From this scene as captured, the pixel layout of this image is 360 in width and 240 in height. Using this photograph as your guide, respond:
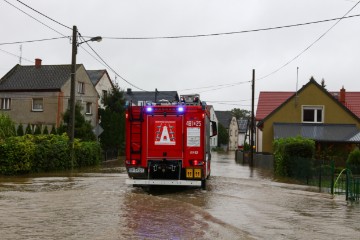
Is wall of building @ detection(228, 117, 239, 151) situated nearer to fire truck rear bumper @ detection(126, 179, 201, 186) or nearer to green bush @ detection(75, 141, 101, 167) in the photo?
green bush @ detection(75, 141, 101, 167)

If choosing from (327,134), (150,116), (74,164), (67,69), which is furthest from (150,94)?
(150,116)

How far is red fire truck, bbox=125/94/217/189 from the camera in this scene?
15031 millimetres

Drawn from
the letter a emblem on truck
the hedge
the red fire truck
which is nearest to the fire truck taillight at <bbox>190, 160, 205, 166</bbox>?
the red fire truck

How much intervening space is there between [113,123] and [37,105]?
294 inches

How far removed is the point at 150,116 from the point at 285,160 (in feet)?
41.6

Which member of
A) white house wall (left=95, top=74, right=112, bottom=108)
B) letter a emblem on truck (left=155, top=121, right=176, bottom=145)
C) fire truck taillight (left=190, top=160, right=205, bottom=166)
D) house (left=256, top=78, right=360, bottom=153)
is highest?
white house wall (left=95, top=74, right=112, bottom=108)

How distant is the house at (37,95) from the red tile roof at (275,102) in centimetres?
1766

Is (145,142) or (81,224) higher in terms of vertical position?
(145,142)

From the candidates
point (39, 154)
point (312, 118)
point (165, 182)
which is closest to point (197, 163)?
point (165, 182)

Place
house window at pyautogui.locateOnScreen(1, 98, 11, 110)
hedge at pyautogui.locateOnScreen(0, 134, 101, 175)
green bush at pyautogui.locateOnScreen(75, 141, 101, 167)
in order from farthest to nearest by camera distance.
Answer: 1. house window at pyautogui.locateOnScreen(1, 98, 11, 110)
2. green bush at pyautogui.locateOnScreen(75, 141, 101, 167)
3. hedge at pyautogui.locateOnScreen(0, 134, 101, 175)

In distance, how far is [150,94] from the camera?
73.2m

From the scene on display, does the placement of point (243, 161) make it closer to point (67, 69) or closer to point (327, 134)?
point (327, 134)

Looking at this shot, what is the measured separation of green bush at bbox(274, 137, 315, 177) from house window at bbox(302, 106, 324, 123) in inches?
534

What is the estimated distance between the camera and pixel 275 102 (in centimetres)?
4381
